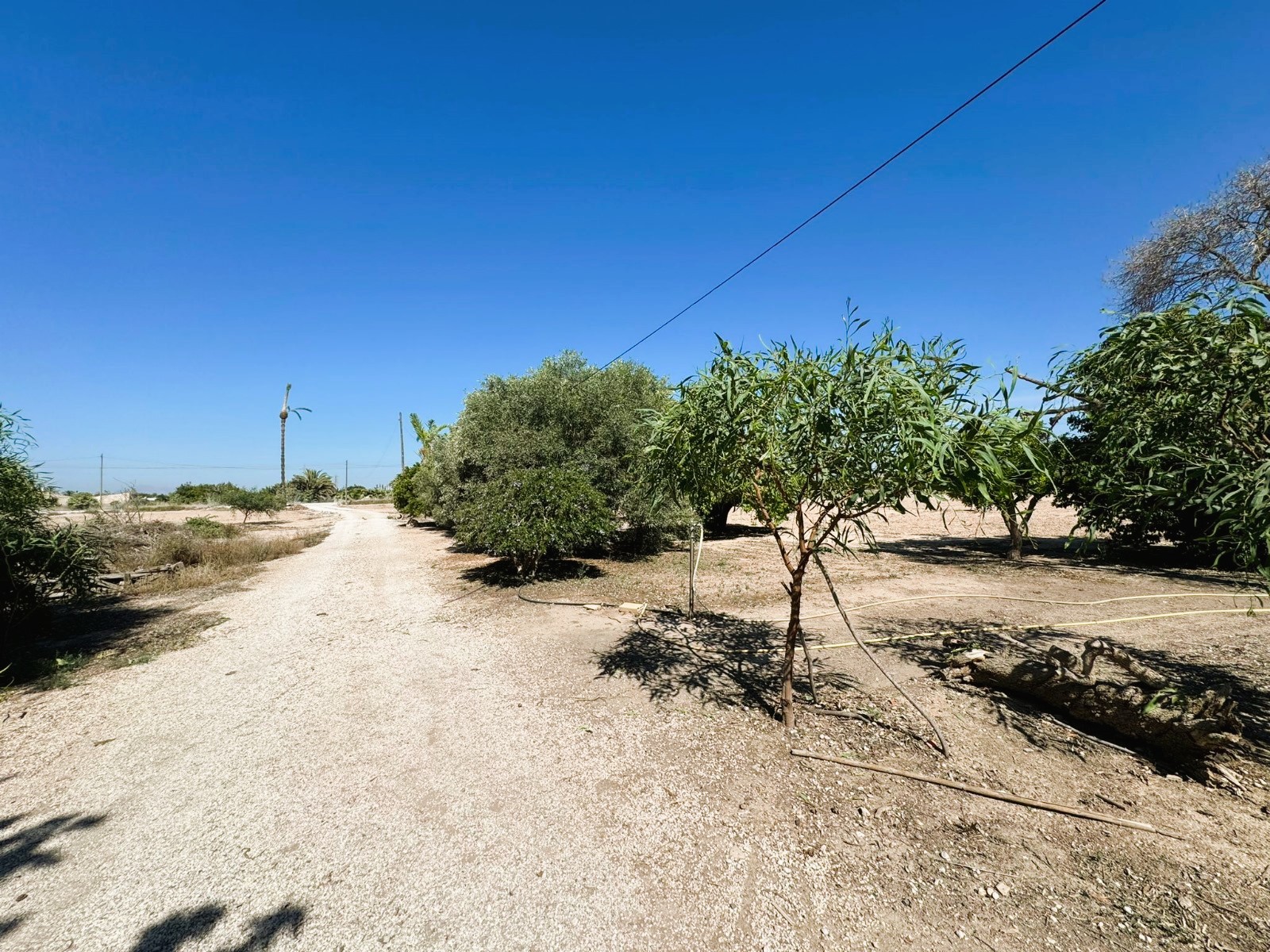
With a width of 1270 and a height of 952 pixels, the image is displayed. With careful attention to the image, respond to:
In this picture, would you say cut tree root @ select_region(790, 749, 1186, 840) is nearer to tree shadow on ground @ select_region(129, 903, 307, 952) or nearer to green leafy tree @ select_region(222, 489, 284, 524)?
tree shadow on ground @ select_region(129, 903, 307, 952)

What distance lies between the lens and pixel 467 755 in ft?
14.4

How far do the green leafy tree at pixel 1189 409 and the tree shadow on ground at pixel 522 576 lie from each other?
10344 mm

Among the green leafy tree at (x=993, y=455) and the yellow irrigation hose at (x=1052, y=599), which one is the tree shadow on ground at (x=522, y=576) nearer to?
the yellow irrigation hose at (x=1052, y=599)

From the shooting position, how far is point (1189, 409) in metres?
4.05

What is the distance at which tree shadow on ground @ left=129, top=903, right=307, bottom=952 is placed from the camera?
8.16 ft

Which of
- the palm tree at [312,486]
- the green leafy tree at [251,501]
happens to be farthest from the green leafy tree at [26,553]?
the palm tree at [312,486]

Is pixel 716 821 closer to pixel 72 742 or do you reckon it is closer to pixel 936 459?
pixel 936 459

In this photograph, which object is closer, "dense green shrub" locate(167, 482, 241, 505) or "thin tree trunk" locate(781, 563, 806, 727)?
"thin tree trunk" locate(781, 563, 806, 727)

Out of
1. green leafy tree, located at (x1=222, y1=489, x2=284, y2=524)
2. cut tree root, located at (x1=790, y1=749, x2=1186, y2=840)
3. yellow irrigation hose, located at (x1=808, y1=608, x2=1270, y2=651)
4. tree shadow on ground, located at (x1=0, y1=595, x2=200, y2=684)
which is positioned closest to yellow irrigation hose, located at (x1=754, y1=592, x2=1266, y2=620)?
yellow irrigation hose, located at (x1=808, y1=608, x2=1270, y2=651)

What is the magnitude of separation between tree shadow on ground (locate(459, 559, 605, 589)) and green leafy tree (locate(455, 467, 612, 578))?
0.40 m

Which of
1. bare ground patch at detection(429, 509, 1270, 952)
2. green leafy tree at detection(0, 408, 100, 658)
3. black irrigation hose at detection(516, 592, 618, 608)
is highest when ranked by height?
green leafy tree at detection(0, 408, 100, 658)

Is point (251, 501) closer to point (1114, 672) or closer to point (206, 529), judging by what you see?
point (206, 529)

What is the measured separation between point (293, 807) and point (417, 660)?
3.28 metres

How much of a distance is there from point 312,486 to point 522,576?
70136 mm
